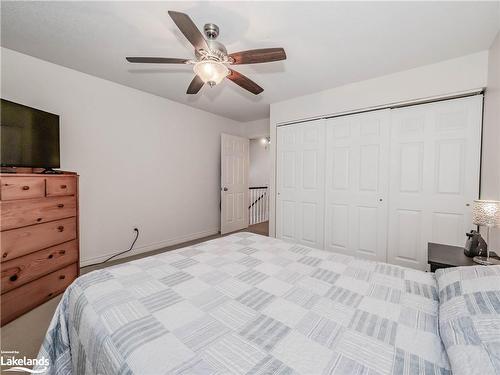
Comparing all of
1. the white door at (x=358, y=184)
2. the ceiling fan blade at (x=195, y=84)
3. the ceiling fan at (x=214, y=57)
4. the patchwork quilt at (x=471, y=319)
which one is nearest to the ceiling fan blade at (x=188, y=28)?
the ceiling fan at (x=214, y=57)

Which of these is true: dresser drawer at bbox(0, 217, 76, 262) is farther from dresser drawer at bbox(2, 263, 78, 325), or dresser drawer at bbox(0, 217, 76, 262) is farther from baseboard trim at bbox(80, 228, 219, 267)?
baseboard trim at bbox(80, 228, 219, 267)

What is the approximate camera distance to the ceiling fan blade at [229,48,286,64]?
60.7 inches

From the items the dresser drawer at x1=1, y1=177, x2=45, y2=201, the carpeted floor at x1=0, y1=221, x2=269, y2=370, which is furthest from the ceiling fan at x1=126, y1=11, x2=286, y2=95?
the carpeted floor at x1=0, y1=221, x2=269, y2=370

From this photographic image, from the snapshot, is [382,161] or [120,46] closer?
[120,46]

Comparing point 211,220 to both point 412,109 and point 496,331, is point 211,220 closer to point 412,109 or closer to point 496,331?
point 412,109

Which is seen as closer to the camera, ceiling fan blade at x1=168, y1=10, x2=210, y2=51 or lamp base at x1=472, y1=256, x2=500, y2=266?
ceiling fan blade at x1=168, y1=10, x2=210, y2=51

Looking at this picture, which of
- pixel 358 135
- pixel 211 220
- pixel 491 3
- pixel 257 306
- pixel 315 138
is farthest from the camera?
pixel 211 220

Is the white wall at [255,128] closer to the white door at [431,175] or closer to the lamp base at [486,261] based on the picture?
the white door at [431,175]

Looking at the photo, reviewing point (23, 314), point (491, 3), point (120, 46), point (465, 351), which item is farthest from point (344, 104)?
point (23, 314)

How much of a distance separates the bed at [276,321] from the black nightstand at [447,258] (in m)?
0.50

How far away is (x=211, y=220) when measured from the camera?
454cm

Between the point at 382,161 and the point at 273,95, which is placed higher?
the point at 273,95

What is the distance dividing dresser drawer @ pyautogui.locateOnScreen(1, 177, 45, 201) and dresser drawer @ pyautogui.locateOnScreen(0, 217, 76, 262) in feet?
0.92

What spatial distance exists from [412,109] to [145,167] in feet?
12.5
